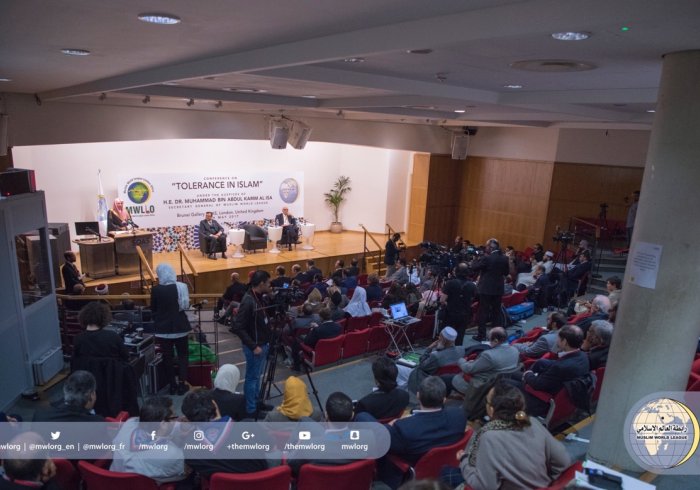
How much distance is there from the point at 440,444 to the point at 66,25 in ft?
11.9

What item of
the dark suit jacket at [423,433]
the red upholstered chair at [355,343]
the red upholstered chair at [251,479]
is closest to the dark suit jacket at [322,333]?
the red upholstered chair at [355,343]

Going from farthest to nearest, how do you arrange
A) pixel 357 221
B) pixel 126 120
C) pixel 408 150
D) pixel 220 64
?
pixel 357 221 → pixel 408 150 → pixel 126 120 → pixel 220 64

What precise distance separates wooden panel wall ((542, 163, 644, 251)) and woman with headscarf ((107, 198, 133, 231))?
446 inches

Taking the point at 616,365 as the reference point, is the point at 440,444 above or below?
below

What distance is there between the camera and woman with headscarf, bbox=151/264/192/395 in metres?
5.04

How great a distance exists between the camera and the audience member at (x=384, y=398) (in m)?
3.72

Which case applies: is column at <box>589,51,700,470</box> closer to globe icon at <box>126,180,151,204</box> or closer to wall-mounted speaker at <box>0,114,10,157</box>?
wall-mounted speaker at <box>0,114,10,157</box>

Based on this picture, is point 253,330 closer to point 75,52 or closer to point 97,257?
point 75,52

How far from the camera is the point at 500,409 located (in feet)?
8.77

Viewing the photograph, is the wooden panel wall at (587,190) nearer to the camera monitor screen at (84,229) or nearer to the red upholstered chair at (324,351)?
the red upholstered chair at (324,351)

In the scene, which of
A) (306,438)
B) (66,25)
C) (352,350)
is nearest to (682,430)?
(306,438)

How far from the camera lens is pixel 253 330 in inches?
189

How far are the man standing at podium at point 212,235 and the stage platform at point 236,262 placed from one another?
0.23 m

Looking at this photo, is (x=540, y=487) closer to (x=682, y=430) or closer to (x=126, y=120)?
(x=682, y=430)
